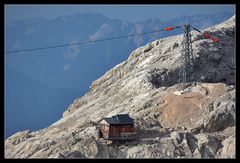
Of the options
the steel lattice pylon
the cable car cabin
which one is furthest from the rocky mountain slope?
the steel lattice pylon

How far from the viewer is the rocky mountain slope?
5972 cm

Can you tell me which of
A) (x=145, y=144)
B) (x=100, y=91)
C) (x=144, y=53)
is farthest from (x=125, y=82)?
(x=145, y=144)

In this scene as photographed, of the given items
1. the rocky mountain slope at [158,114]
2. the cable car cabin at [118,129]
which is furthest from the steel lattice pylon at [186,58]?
the cable car cabin at [118,129]

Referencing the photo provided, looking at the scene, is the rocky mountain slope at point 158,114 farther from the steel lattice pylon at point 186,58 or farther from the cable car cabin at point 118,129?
the steel lattice pylon at point 186,58

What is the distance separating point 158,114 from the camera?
6994 centimetres

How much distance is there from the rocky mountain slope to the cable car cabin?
3.63ft

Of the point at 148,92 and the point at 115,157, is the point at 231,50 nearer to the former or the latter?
the point at 148,92

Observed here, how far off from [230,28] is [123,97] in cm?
4212

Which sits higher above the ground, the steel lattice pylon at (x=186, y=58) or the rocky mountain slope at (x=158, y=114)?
the steel lattice pylon at (x=186, y=58)

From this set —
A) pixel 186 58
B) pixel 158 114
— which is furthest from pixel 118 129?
pixel 186 58

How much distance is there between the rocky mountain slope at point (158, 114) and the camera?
59719 mm

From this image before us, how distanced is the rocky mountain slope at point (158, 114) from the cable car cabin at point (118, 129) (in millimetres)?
1107

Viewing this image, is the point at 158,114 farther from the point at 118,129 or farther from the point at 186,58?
the point at 186,58

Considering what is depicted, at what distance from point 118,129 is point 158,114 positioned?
9625mm
